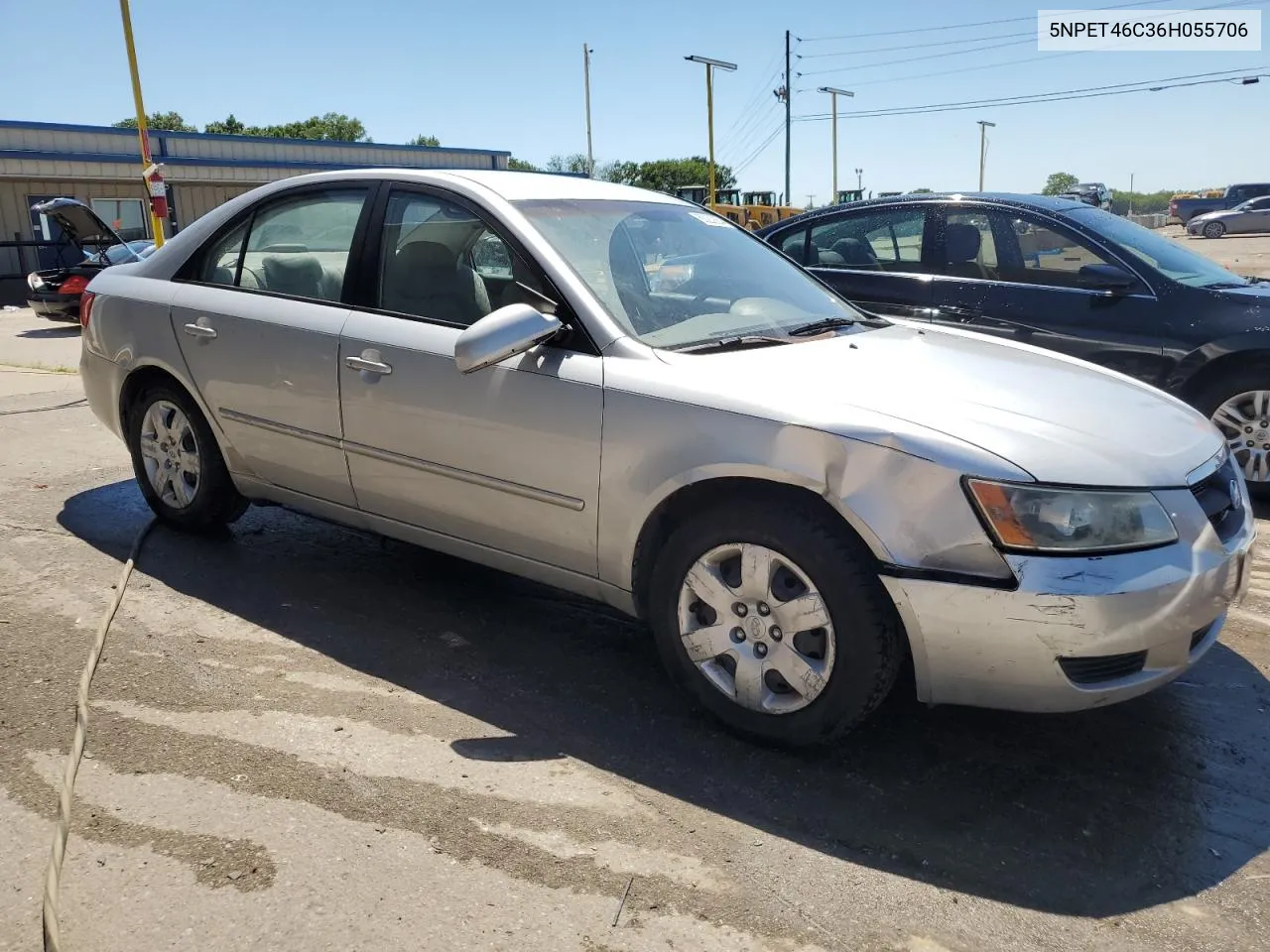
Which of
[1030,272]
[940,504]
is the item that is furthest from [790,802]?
[1030,272]

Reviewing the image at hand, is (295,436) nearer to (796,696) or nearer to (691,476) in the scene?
(691,476)

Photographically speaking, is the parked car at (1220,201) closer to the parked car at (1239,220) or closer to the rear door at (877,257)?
the parked car at (1239,220)

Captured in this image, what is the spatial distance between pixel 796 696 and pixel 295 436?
88.3 inches

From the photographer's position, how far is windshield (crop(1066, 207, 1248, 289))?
5945mm

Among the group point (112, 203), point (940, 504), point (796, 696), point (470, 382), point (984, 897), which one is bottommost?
point (984, 897)

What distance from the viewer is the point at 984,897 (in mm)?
2447

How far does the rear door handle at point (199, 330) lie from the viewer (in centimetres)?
441

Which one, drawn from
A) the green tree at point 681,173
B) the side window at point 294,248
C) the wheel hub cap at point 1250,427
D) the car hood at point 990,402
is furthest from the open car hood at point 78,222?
the green tree at point 681,173

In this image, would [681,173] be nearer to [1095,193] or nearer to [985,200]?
[1095,193]

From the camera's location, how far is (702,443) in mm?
3027

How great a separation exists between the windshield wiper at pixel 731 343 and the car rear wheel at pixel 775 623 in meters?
0.56

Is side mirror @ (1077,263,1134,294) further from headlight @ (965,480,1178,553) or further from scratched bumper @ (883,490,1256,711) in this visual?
headlight @ (965,480,1178,553)

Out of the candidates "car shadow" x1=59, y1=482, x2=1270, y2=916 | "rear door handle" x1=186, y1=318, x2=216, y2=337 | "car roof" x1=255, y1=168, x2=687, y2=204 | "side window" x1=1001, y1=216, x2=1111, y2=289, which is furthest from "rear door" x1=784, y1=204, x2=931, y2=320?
"rear door handle" x1=186, y1=318, x2=216, y2=337

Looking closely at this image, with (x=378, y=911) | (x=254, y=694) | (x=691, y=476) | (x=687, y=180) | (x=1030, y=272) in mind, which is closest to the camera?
(x=378, y=911)
